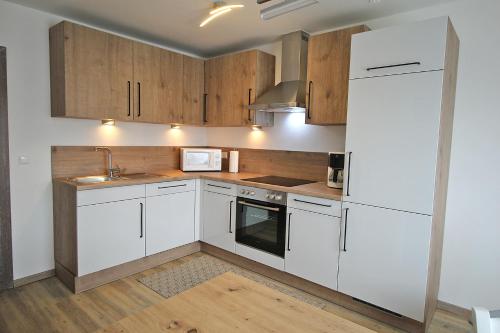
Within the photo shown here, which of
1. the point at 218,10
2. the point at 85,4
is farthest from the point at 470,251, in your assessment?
the point at 85,4

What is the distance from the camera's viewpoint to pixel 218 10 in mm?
2461

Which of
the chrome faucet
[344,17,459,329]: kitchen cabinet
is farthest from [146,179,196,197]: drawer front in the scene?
[344,17,459,329]: kitchen cabinet

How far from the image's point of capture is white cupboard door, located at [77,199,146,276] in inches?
104

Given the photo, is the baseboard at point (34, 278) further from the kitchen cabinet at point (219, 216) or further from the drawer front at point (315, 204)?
the drawer front at point (315, 204)

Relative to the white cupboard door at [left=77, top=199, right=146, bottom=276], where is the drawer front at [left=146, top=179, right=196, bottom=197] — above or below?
above

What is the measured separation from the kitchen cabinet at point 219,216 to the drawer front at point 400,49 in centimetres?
174

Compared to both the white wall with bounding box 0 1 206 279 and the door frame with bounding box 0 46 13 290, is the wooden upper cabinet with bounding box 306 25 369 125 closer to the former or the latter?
the white wall with bounding box 0 1 206 279

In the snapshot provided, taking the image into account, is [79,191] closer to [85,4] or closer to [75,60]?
[75,60]

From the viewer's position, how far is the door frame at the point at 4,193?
2.59 meters

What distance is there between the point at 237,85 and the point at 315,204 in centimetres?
170

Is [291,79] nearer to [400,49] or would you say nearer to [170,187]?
[400,49]

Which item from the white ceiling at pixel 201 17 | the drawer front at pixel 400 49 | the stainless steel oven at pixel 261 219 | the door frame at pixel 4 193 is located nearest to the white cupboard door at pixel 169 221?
the stainless steel oven at pixel 261 219

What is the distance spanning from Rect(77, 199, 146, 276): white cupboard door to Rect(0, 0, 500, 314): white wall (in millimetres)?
572

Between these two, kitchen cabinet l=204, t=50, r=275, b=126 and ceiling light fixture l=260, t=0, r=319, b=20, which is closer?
ceiling light fixture l=260, t=0, r=319, b=20
